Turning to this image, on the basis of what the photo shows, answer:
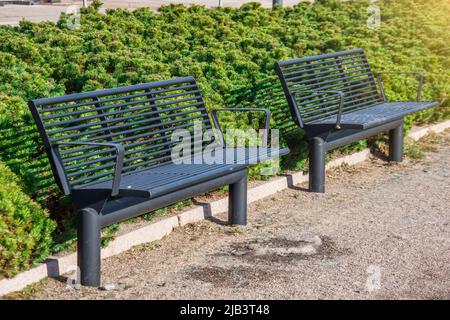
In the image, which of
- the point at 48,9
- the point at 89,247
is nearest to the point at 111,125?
the point at 89,247

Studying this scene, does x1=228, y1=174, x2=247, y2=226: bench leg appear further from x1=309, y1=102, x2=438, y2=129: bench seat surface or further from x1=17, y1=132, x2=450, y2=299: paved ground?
x1=309, y1=102, x2=438, y2=129: bench seat surface

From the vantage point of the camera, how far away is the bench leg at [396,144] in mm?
8625

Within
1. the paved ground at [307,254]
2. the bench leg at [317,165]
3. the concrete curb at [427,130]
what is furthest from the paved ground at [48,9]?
the paved ground at [307,254]

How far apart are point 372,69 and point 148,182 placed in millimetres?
4732

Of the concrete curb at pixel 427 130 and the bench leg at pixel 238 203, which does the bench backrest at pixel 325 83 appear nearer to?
the concrete curb at pixel 427 130

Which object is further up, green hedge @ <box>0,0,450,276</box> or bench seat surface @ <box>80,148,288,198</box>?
green hedge @ <box>0,0,450,276</box>

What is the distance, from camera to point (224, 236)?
6.26 metres

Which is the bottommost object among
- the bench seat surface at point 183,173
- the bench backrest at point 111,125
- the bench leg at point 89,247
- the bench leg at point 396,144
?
the bench leg at point 396,144

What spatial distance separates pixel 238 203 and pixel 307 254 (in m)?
0.76

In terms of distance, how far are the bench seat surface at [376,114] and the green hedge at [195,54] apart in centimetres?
46

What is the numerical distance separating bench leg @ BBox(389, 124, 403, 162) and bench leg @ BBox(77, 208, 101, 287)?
13.8ft

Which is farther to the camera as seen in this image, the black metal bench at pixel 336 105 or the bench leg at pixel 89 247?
the black metal bench at pixel 336 105

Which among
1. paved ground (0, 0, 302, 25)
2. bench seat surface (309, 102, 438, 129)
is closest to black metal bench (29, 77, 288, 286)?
bench seat surface (309, 102, 438, 129)

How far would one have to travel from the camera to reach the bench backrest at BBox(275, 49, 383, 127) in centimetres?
760
